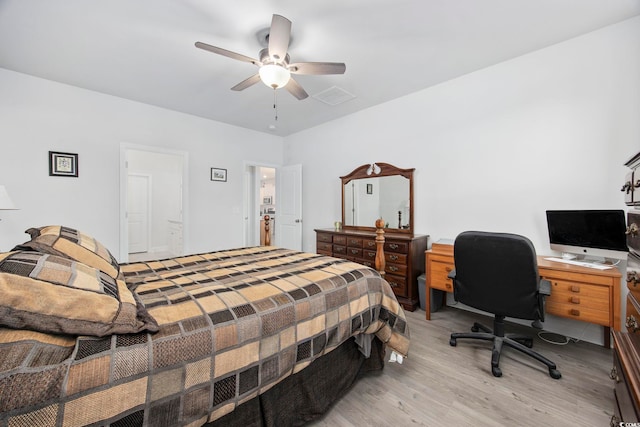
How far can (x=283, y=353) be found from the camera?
1288 mm

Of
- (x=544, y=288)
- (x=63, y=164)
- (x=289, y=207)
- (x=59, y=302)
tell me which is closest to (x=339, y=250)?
(x=289, y=207)

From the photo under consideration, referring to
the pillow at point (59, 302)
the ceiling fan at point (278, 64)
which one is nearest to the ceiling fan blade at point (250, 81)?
the ceiling fan at point (278, 64)

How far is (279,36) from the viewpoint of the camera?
192 centimetres

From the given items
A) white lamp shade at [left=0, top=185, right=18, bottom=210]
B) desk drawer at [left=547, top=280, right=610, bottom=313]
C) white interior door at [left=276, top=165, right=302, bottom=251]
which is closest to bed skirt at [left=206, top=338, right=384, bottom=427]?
desk drawer at [left=547, top=280, right=610, bottom=313]

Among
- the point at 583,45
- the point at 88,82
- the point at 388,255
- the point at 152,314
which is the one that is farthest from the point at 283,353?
the point at 88,82

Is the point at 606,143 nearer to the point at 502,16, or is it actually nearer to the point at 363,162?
the point at 502,16

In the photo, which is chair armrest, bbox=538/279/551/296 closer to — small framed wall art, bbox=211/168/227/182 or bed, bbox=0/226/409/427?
bed, bbox=0/226/409/427

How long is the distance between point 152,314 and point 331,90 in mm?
3128

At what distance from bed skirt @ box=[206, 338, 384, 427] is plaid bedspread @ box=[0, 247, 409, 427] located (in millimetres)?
158

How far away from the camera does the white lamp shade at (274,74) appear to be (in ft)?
6.97

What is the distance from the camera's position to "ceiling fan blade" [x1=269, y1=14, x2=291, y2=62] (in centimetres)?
179

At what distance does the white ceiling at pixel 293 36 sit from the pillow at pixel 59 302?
198cm

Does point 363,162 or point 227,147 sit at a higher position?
point 227,147

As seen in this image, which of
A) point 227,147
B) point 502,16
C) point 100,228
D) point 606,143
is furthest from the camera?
point 227,147
